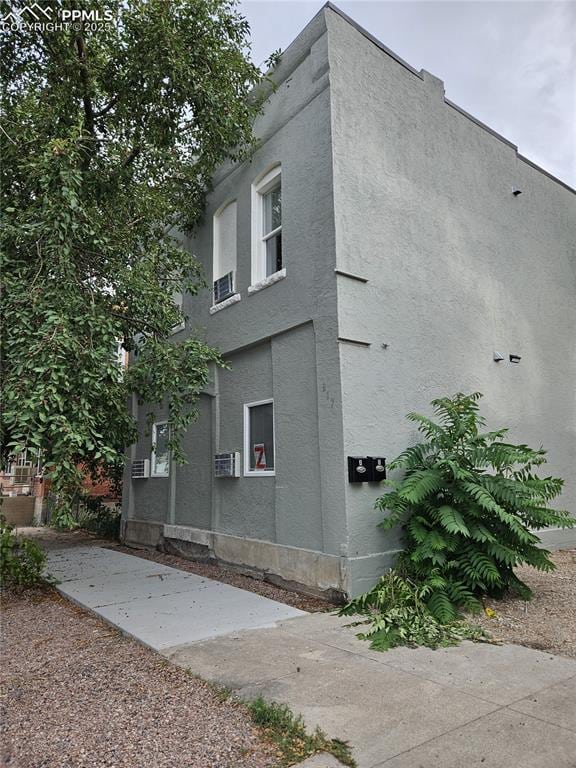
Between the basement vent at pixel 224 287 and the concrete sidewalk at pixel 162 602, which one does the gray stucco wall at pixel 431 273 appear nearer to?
the concrete sidewalk at pixel 162 602

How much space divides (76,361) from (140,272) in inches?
67.2

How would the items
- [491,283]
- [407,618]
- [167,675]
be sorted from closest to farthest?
1. [167,675]
2. [407,618]
3. [491,283]

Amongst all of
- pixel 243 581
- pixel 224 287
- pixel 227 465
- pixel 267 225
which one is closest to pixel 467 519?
pixel 243 581

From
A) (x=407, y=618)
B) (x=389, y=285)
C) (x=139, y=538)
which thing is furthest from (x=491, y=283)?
A: (x=139, y=538)

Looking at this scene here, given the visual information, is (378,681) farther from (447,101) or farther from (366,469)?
(447,101)

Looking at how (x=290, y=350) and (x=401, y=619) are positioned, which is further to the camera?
(x=290, y=350)

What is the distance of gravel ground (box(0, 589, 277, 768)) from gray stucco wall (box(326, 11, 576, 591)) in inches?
105

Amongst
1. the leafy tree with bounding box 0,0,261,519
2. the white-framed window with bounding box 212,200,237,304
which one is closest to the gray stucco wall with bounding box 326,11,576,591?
the leafy tree with bounding box 0,0,261,519

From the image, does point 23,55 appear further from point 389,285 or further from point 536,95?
point 536,95

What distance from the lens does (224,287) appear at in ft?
29.0

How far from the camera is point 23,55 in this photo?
729 centimetres

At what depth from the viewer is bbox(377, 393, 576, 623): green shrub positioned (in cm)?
532

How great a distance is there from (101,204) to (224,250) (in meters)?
2.48

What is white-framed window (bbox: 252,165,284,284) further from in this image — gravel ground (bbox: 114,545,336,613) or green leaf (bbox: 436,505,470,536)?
gravel ground (bbox: 114,545,336,613)
